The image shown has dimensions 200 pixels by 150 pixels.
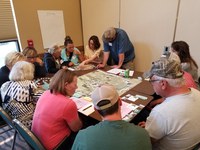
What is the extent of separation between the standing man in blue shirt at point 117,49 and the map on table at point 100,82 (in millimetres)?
487

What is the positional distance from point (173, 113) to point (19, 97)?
140 centimetres

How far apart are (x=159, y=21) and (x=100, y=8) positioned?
1.44 m

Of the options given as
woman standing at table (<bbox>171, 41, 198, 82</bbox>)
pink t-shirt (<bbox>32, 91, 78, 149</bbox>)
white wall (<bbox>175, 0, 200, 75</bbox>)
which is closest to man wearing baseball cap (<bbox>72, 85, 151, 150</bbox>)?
pink t-shirt (<bbox>32, 91, 78, 149</bbox>)

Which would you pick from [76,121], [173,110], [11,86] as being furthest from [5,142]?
[173,110]

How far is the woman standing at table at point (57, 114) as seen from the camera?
1262mm

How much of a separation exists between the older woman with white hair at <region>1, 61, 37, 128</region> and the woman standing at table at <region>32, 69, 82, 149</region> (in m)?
0.31

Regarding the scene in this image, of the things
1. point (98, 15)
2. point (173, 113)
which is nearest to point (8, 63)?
point (173, 113)

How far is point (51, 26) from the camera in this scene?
360cm

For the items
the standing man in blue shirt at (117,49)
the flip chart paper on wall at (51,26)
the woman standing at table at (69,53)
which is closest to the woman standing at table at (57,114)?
the standing man in blue shirt at (117,49)

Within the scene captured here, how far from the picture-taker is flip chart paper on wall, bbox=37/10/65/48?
3.44 meters

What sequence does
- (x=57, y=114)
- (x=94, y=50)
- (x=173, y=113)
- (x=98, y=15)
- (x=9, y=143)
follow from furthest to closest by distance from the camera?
(x=98, y=15) → (x=94, y=50) → (x=9, y=143) → (x=57, y=114) → (x=173, y=113)

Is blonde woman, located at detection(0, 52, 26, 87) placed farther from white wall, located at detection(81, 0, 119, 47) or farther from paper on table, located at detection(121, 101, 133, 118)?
white wall, located at detection(81, 0, 119, 47)

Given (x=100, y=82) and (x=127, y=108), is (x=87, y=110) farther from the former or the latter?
(x=100, y=82)

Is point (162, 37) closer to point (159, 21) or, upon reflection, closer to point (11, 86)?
point (159, 21)
